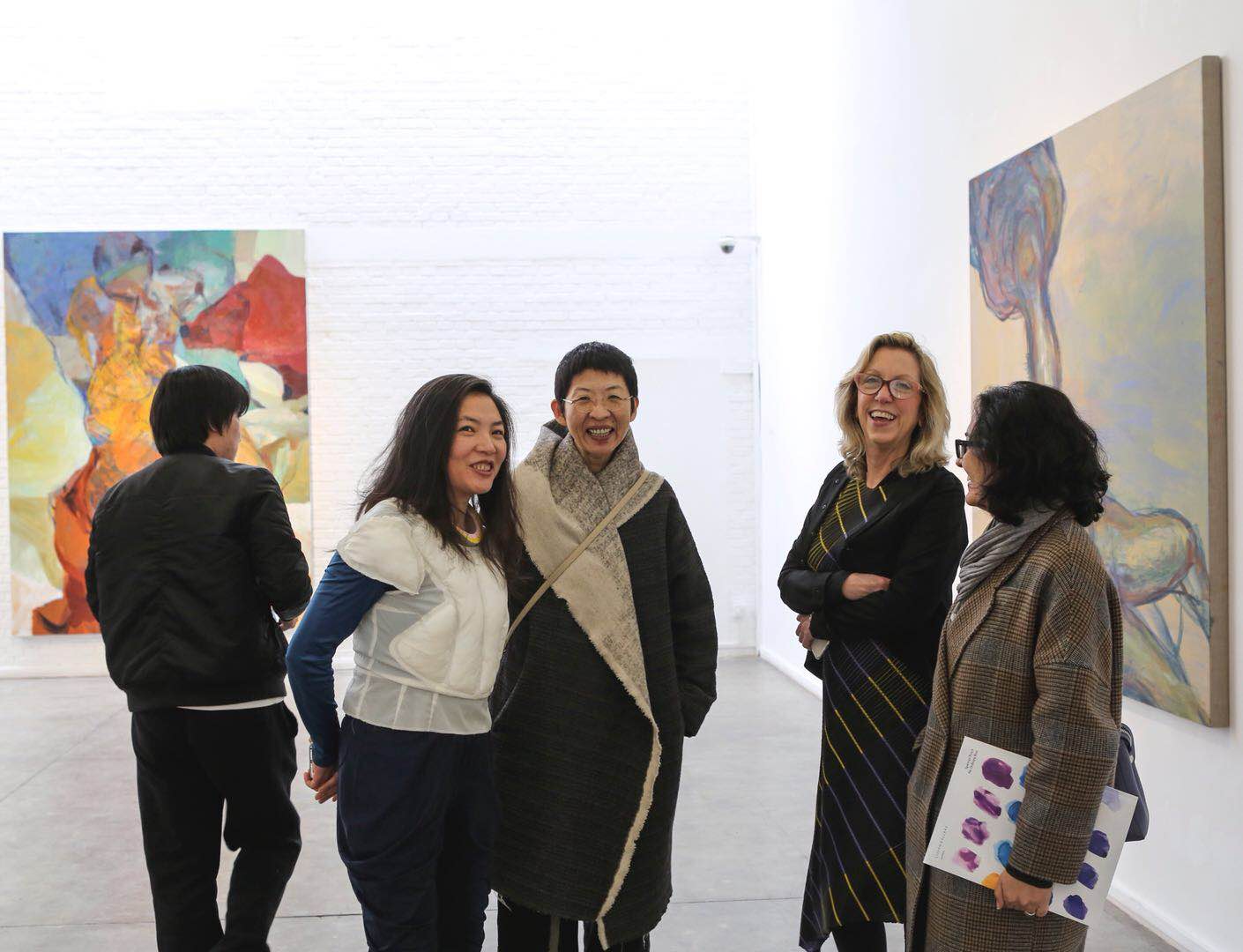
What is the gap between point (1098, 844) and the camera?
1.66 metres

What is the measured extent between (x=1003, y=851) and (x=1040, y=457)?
0.60 metres

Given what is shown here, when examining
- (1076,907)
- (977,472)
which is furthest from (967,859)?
(977,472)

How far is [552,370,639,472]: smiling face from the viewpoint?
2.19m

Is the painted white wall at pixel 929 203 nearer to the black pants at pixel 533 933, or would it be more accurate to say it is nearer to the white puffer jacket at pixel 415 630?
the black pants at pixel 533 933

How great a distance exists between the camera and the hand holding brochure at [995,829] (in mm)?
1656

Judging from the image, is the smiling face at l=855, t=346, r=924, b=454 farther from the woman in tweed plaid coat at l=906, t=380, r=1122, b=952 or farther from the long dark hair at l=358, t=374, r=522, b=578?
the long dark hair at l=358, t=374, r=522, b=578

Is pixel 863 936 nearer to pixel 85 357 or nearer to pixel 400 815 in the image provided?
pixel 400 815

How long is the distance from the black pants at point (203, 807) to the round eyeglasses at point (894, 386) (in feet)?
5.18

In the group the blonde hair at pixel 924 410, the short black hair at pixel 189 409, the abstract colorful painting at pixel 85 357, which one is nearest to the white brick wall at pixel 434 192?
the abstract colorful painting at pixel 85 357

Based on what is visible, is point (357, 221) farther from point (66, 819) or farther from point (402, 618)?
point (402, 618)

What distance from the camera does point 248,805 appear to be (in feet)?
8.66

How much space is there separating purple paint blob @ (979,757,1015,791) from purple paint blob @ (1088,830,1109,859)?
5.3 inches

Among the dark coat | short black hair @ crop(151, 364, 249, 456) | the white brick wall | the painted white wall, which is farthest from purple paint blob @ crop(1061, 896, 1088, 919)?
the white brick wall

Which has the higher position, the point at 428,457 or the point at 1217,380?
the point at 1217,380
